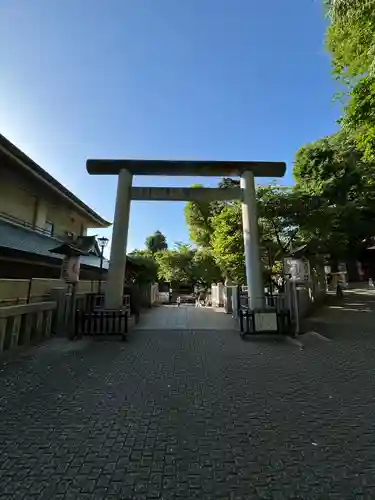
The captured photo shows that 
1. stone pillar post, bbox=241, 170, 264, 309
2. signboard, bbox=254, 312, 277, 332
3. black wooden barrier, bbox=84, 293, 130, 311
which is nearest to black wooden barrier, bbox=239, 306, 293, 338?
signboard, bbox=254, 312, 277, 332

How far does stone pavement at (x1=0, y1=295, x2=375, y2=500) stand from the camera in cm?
218

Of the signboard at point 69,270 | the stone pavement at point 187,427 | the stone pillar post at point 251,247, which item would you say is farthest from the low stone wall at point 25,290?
the stone pillar post at point 251,247

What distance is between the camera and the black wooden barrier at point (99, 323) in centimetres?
788

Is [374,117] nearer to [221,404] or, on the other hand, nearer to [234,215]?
[234,215]

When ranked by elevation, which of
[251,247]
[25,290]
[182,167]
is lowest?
[25,290]

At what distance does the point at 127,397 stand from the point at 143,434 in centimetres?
104

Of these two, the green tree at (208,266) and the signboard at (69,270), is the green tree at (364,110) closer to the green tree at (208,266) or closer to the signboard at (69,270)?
the signboard at (69,270)

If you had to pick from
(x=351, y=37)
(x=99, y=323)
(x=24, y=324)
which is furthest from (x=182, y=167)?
(x=24, y=324)

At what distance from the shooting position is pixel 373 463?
2.45 m

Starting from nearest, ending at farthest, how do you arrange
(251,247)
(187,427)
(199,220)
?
(187,427) → (251,247) → (199,220)

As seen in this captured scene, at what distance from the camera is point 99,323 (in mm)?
8344

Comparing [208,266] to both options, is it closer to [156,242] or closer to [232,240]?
[232,240]

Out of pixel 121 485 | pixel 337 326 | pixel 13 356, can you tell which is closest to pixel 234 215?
pixel 337 326

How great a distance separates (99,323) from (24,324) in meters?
2.08
